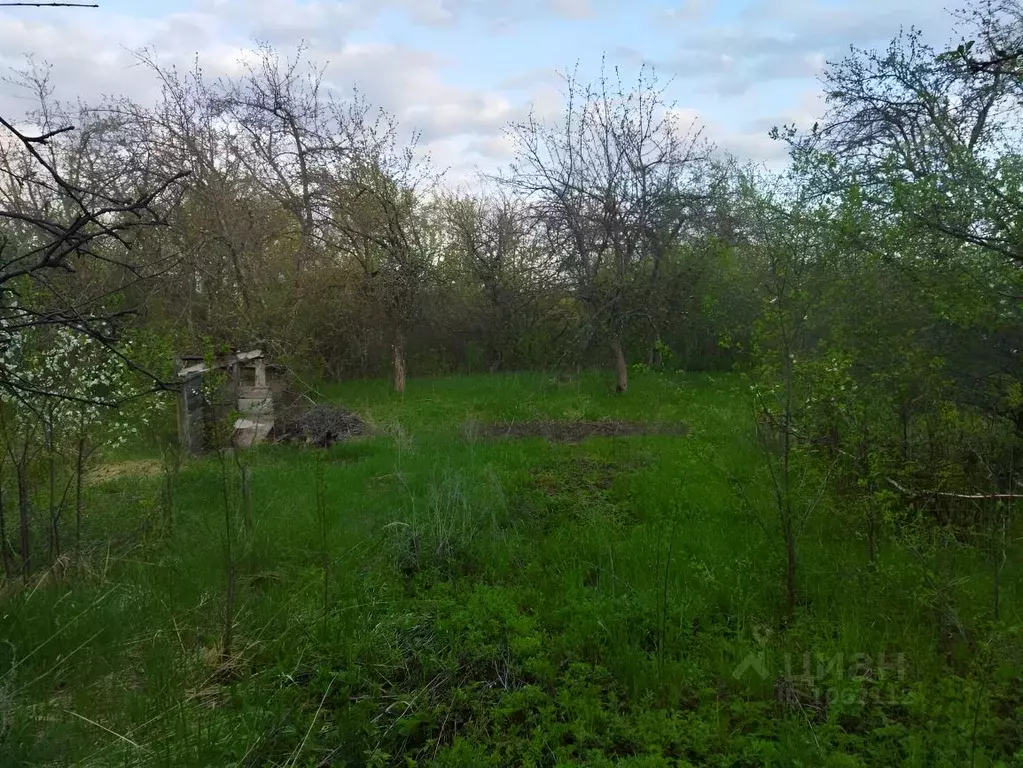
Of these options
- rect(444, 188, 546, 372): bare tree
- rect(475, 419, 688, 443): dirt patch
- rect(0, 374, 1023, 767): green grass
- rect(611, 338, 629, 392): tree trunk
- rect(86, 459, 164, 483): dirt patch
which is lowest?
rect(0, 374, 1023, 767): green grass

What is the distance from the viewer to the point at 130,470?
7668mm

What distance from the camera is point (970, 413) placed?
4.70 meters

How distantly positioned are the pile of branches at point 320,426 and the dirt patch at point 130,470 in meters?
1.77

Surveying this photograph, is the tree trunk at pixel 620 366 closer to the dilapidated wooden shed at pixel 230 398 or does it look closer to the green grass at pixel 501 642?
the dilapidated wooden shed at pixel 230 398

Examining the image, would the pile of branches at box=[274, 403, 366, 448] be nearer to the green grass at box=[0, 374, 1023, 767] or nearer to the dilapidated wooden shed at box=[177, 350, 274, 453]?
the dilapidated wooden shed at box=[177, 350, 274, 453]

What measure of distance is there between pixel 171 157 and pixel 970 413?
12.5 metres

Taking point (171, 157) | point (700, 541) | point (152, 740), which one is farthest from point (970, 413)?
point (171, 157)

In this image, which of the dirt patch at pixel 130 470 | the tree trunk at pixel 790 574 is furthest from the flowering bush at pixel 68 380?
the tree trunk at pixel 790 574

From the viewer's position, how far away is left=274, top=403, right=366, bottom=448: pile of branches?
9.25m

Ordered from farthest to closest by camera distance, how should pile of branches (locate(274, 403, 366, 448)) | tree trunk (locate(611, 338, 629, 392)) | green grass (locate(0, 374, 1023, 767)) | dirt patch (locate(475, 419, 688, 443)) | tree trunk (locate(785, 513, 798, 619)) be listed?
tree trunk (locate(611, 338, 629, 392)), pile of branches (locate(274, 403, 366, 448)), dirt patch (locate(475, 419, 688, 443)), tree trunk (locate(785, 513, 798, 619)), green grass (locate(0, 374, 1023, 767))

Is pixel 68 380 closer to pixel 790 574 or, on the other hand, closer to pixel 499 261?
pixel 790 574

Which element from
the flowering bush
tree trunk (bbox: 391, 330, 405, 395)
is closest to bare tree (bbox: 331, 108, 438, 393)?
tree trunk (bbox: 391, 330, 405, 395)

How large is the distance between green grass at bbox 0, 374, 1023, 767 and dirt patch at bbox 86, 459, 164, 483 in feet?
5.12

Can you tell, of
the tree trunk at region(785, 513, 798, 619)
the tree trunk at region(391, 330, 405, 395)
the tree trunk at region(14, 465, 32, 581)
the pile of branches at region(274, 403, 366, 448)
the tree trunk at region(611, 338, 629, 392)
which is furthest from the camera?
the tree trunk at region(391, 330, 405, 395)
